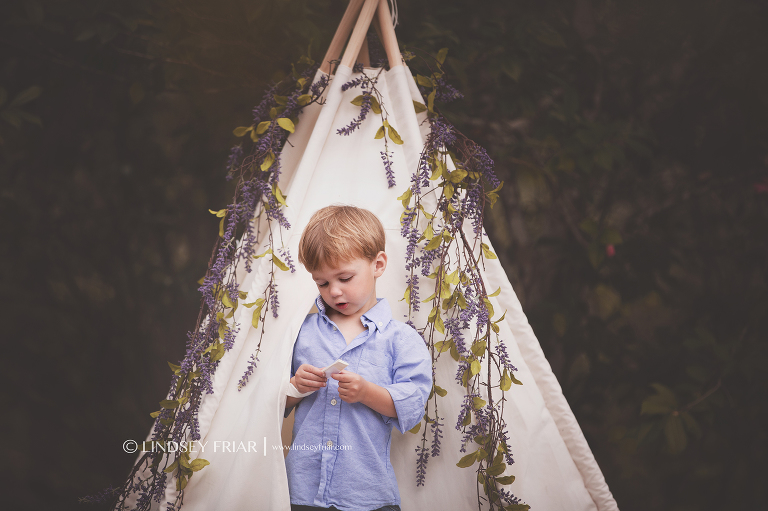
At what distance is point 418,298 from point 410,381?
202 mm

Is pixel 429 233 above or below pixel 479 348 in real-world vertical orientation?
above

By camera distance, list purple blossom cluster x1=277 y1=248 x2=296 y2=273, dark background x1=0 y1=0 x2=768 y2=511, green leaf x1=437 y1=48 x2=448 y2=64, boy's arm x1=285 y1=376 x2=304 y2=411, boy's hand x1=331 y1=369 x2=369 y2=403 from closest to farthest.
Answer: boy's hand x1=331 y1=369 x2=369 y2=403 → boy's arm x1=285 y1=376 x2=304 y2=411 → purple blossom cluster x1=277 y1=248 x2=296 y2=273 → green leaf x1=437 y1=48 x2=448 y2=64 → dark background x1=0 y1=0 x2=768 y2=511

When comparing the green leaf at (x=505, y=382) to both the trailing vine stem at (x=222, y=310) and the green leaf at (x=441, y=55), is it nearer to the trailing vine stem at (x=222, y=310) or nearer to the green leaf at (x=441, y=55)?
the trailing vine stem at (x=222, y=310)

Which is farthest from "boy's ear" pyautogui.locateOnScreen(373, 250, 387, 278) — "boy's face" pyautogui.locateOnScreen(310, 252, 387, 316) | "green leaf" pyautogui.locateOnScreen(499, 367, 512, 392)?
"green leaf" pyautogui.locateOnScreen(499, 367, 512, 392)

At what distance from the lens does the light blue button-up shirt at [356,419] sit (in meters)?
0.96

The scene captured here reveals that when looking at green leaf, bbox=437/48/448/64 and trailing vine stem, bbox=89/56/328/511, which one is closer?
trailing vine stem, bbox=89/56/328/511

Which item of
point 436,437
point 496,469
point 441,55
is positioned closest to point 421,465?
point 436,437

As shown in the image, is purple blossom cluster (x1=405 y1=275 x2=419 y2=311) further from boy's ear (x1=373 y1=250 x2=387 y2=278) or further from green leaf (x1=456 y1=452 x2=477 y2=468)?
green leaf (x1=456 y1=452 x2=477 y2=468)

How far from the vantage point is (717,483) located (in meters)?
1.74

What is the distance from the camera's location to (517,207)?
1875mm

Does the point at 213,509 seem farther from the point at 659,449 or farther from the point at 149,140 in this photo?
the point at 659,449

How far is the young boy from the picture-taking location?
959 millimetres

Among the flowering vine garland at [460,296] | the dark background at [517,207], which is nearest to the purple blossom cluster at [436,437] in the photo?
the flowering vine garland at [460,296]

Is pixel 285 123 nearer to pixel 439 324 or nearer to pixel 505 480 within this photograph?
pixel 439 324
